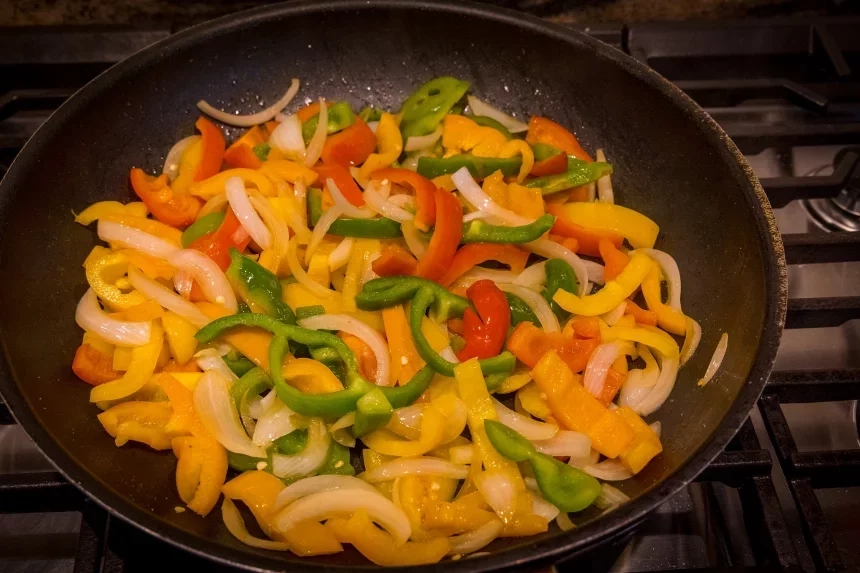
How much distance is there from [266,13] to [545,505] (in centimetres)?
160

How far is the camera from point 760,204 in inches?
63.5

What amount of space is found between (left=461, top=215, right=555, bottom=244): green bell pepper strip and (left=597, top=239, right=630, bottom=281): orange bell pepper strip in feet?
0.64

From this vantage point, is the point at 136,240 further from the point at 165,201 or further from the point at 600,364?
the point at 600,364

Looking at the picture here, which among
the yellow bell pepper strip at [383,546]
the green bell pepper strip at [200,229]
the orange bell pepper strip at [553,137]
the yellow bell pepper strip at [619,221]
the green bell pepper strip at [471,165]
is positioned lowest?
the yellow bell pepper strip at [383,546]

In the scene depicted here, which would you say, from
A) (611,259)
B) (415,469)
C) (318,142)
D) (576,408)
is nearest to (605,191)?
(611,259)

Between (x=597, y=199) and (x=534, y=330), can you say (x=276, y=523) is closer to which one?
(x=534, y=330)

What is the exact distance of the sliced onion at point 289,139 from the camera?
2.00 meters

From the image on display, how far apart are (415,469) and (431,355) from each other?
0.84 feet

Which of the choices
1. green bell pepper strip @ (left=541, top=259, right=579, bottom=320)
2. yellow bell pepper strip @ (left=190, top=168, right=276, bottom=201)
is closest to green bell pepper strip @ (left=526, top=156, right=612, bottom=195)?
green bell pepper strip @ (left=541, top=259, right=579, bottom=320)

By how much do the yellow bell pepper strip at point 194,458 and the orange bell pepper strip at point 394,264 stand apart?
56cm

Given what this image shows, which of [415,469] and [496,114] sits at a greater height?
[496,114]

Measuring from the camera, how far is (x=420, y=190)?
180 centimetres

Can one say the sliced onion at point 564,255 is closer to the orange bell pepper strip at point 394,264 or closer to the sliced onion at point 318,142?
the orange bell pepper strip at point 394,264

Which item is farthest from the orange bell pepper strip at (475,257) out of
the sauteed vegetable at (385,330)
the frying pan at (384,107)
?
the frying pan at (384,107)
